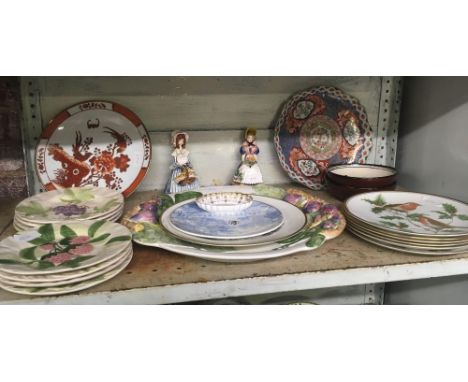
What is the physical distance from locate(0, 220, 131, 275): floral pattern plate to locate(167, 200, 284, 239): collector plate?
11 centimetres

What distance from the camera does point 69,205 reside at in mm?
912

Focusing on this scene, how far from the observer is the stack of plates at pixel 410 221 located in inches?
30.3

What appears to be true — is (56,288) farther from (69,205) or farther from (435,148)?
(435,148)

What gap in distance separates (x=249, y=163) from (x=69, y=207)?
0.41 m

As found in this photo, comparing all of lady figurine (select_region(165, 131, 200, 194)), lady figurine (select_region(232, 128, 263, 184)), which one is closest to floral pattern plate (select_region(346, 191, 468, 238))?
lady figurine (select_region(232, 128, 263, 184))

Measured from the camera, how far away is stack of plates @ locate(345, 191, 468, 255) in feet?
2.53

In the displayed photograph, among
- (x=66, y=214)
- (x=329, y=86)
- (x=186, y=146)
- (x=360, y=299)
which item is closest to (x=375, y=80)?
(x=329, y=86)

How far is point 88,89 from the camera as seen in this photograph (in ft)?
3.31

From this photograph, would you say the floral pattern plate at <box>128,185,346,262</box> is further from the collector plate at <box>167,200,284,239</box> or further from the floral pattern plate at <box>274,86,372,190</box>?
the floral pattern plate at <box>274,86,372,190</box>

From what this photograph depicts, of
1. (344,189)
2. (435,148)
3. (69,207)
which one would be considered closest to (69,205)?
(69,207)

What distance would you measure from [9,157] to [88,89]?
0.23 m

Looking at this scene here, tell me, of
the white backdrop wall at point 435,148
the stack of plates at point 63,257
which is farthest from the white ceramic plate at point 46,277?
the white backdrop wall at point 435,148

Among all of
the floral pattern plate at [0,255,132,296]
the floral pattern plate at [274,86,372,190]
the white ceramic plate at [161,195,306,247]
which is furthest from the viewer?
the floral pattern plate at [274,86,372,190]

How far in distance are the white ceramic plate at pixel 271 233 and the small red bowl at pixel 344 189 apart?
0.16m
